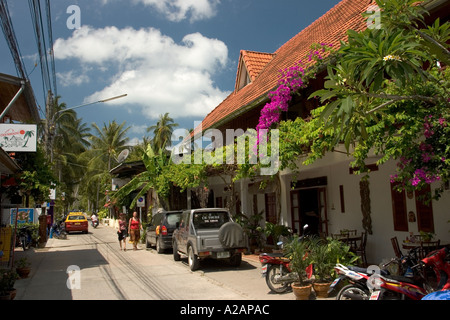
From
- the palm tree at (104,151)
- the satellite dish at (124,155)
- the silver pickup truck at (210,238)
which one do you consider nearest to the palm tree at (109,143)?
the palm tree at (104,151)

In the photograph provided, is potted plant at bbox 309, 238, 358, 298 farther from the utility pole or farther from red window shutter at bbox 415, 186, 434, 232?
the utility pole

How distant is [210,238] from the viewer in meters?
10.7

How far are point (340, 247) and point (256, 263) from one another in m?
4.29

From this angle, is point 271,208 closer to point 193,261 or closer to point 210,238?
point 210,238

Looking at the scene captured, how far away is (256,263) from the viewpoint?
39.0 feet

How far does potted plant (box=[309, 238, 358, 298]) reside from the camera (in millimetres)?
7355

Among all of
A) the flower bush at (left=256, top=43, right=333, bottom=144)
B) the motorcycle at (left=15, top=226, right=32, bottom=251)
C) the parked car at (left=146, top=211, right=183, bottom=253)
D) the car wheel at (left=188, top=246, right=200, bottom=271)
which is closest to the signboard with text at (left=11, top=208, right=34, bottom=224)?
the motorcycle at (left=15, top=226, right=32, bottom=251)

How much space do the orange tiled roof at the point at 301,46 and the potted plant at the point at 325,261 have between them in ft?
16.4

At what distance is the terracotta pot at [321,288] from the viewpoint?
7301 mm

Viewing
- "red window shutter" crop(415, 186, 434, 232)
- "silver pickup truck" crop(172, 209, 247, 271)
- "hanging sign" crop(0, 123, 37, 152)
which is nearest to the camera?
"red window shutter" crop(415, 186, 434, 232)

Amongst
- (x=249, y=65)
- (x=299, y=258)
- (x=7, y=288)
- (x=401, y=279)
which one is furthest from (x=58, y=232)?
(x=401, y=279)

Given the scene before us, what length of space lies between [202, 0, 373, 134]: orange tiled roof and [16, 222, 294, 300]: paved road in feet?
17.9
